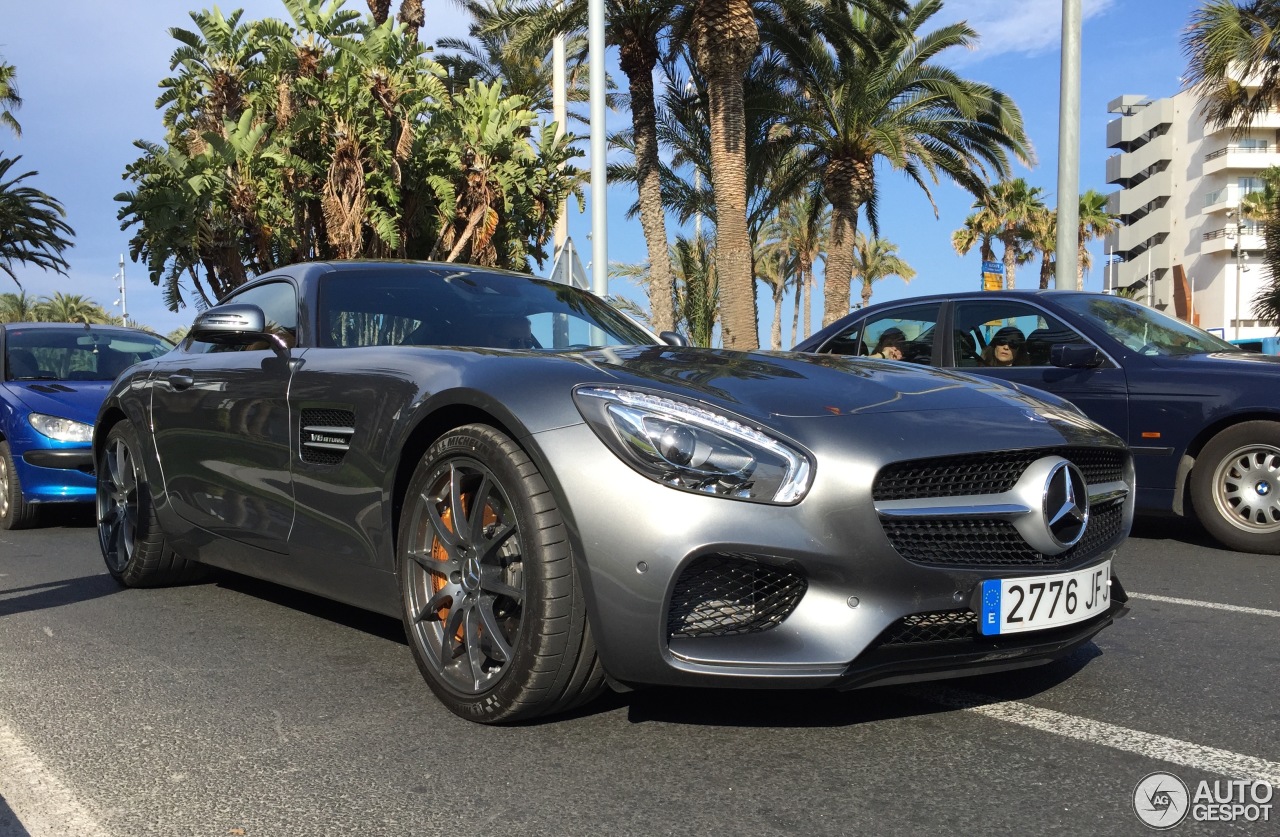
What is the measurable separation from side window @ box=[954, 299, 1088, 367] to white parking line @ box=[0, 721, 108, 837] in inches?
231

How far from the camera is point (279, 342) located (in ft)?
13.9

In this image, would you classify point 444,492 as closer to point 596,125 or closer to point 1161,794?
point 1161,794

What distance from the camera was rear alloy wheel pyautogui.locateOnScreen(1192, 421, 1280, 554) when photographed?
6.41 m

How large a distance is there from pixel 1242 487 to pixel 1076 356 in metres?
1.12

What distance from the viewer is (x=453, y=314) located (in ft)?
14.2

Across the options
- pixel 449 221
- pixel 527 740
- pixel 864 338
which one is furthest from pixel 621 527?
pixel 449 221

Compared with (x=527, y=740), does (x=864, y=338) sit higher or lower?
higher

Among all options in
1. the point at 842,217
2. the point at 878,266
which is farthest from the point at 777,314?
the point at 842,217

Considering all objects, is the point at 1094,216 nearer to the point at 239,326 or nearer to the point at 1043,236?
the point at 1043,236

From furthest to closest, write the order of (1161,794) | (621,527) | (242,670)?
1. (242,670)
2. (621,527)
3. (1161,794)

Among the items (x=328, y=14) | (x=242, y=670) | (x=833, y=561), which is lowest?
(x=242, y=670)

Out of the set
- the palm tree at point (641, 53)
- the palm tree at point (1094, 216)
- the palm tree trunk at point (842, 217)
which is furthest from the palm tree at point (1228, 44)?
the palm tree at point (1094, 216)

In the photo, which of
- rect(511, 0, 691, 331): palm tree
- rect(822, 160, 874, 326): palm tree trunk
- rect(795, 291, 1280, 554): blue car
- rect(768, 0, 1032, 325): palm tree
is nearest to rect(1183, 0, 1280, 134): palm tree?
rect(768, 0, 1032, 325): palm tree

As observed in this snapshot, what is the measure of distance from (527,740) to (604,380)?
0.95m
